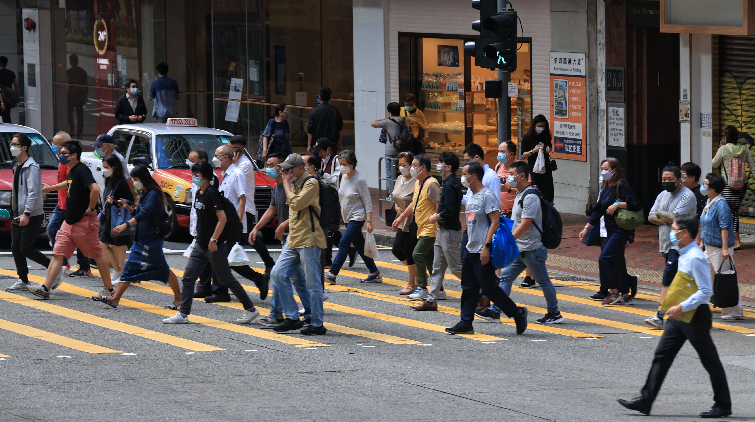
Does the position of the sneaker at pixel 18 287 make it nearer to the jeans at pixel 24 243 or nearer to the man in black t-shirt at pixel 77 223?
the jeans at pixel 24 243

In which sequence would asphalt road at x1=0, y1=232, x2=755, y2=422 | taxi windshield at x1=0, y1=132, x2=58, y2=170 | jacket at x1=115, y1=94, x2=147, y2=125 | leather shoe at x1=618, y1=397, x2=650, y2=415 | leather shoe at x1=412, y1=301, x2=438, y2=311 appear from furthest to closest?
jacket at x1=115, y1=94, x2=147, y2=125, taxi windshield at x1=0, y1=132, x2=58, y2=170, leather shoe at x1=412, y1=301, x2=438, y2=311, asphalt road at x1=0, y1=232, x2=755, y2=422, leather shoe at x1=618, y1=397, x2=650, y2=415

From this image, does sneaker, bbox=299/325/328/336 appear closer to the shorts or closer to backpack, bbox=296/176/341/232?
backpack, bbox=296/176/341/232

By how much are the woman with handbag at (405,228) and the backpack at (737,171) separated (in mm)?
5246

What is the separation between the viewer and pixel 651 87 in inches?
755

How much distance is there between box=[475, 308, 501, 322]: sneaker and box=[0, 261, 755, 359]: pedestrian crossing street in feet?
0.25

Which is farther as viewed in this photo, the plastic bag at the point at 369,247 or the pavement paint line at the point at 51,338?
the plastic bag at the point at 369,247

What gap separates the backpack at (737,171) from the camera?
53.6 ft

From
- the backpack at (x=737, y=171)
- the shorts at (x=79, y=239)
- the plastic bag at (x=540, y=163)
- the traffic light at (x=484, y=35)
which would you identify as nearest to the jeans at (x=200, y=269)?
the shorts at (x=79, y=239)

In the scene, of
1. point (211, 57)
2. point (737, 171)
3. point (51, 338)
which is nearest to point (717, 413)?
point (51, 338)

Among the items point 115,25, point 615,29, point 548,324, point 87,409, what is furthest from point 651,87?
point 115,25

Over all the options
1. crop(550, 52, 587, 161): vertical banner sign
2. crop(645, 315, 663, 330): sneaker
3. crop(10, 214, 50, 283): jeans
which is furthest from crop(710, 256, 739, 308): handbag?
crop(550, 52, 587, 161): vertical banner sign

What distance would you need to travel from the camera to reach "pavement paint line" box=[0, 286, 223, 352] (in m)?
10.6

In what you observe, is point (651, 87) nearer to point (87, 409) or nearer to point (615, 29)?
point (615, 29)

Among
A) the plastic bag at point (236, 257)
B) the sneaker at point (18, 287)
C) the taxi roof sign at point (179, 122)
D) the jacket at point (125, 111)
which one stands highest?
the jacket at point (125, 111)
